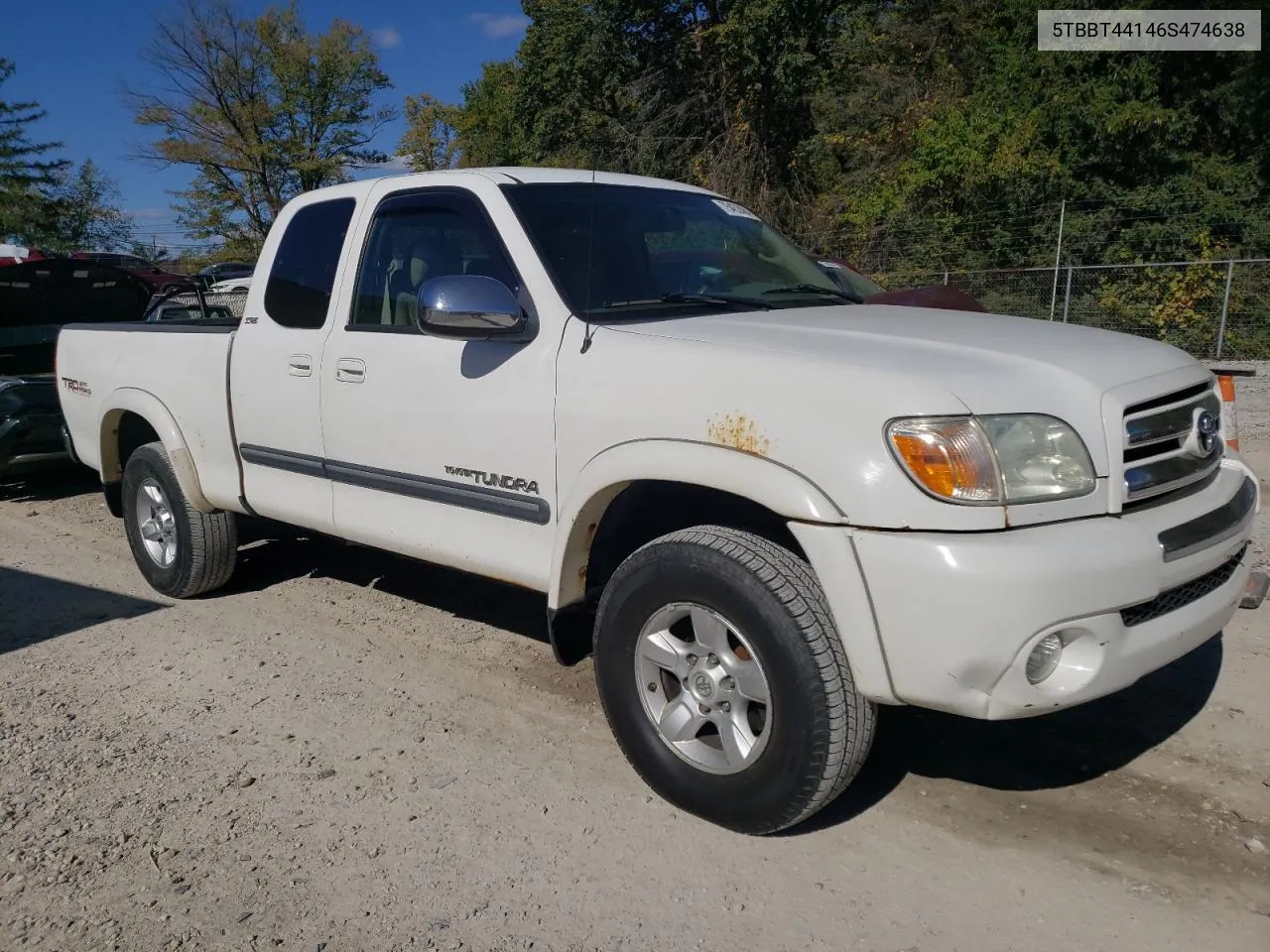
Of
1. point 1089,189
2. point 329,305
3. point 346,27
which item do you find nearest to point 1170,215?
point 1089,189

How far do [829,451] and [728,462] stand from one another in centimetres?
32

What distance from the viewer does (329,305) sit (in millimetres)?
4395

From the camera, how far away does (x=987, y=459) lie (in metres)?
2.61

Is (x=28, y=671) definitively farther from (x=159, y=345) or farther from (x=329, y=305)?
(x=329, y=305)

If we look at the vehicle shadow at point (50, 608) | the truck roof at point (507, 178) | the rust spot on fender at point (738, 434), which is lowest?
the vehicle shadow at point (50, 608)

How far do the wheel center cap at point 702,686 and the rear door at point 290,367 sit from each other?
6.68ft

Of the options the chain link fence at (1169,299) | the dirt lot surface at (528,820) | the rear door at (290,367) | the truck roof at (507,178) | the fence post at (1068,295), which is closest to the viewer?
the dirt lot surface at (528,820)

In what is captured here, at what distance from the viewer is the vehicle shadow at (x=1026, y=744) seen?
11.3ft

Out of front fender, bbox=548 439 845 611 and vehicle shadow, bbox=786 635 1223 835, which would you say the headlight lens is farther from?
vehicle shadow, bbox=786 635 1223 835

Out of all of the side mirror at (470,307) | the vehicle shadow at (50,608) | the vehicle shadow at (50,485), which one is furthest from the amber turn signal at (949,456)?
the vehicle shadow at (50,485)

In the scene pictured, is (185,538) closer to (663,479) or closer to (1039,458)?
(663,479)

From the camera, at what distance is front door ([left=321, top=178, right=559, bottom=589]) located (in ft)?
11.6

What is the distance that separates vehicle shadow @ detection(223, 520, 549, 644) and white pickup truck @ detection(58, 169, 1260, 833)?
3.37ft

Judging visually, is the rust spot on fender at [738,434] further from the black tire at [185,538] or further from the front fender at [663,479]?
the black tire at [185,538]
